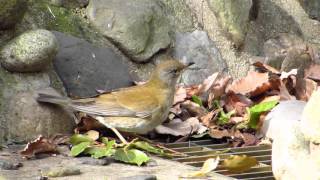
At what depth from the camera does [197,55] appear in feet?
20.4

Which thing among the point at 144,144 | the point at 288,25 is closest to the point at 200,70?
the point at 288,25

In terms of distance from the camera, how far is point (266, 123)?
527 centimetres

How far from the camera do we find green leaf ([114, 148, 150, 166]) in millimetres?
4473

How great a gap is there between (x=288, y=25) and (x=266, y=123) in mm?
1673

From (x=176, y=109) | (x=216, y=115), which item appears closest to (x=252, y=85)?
(x=216, y=115)

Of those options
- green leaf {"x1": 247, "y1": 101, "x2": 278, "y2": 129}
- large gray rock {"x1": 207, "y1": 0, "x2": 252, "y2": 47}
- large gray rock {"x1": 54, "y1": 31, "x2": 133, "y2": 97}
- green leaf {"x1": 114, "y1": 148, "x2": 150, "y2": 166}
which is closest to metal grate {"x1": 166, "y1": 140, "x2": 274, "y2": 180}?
green leaf {"x1": 114, "y1": 148, "x2": 150, "y2": 166}

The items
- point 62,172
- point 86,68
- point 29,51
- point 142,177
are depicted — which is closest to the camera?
point 142,177

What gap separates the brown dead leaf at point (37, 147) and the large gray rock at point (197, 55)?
5.82 feet

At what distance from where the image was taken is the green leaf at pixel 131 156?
14.7 feet

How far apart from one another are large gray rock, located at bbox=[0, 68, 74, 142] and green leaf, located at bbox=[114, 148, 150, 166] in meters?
0.59

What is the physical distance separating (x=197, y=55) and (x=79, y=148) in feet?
6.03

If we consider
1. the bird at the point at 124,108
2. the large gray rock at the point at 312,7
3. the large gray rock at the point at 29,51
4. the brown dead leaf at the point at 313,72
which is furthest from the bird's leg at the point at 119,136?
the large gray rock at the point at 312,7

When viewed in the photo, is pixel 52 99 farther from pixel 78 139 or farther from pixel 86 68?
pixel 86 68

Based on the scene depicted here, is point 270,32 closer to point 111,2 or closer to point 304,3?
point 304,3
